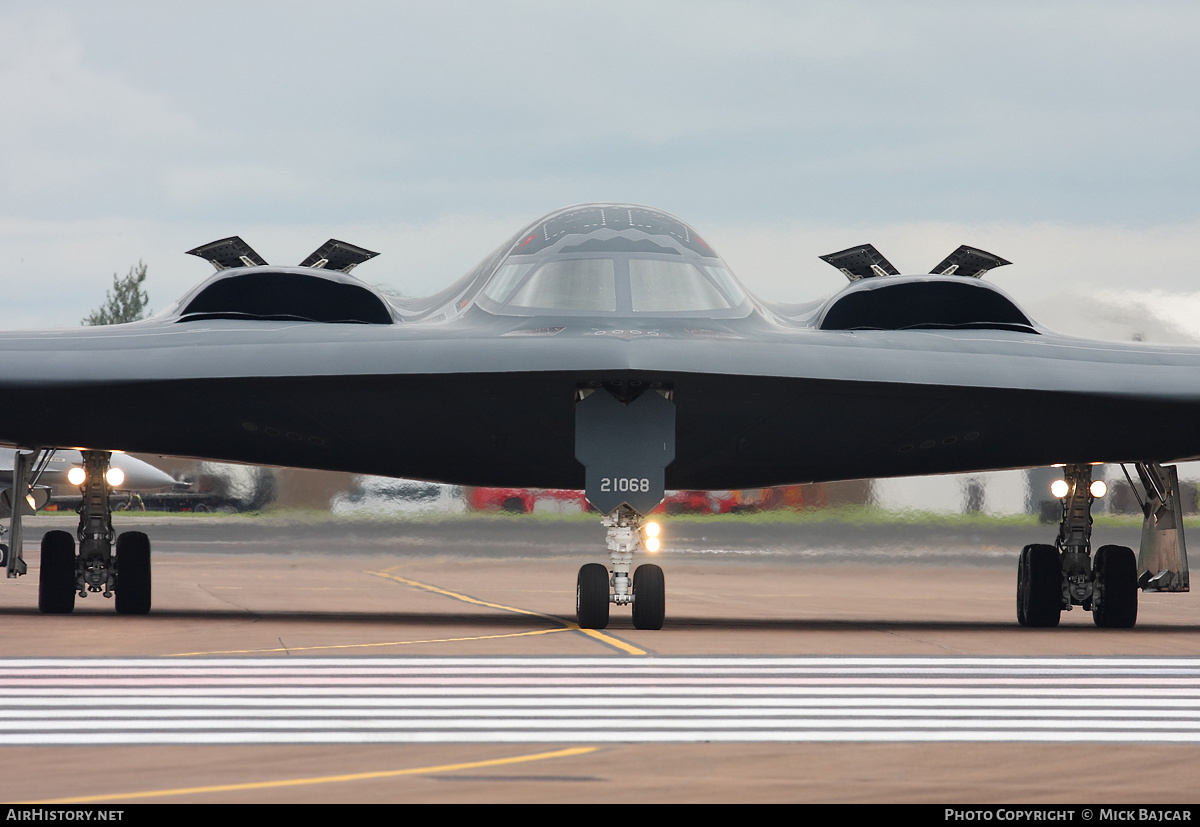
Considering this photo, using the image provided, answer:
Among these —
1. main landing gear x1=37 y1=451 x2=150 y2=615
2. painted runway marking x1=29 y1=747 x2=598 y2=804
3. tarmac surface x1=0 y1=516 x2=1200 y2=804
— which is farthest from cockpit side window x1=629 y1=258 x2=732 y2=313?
painted runway marking x1=29 y1=747 x2=598 y2=804

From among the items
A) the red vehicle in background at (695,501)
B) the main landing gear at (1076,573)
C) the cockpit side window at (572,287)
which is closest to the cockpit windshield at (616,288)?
the cockpit side window at (572,287)

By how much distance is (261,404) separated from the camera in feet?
39.8

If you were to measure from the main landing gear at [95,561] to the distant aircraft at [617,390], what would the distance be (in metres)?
0.02

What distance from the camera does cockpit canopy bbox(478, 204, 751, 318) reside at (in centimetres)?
1248

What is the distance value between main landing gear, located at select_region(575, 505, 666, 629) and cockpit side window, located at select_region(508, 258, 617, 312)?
1.92 metres

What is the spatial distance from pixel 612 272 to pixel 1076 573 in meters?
5.46

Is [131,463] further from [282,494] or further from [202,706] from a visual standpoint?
[202,706]

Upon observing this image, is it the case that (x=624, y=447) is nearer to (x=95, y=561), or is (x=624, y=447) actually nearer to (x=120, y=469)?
(x=95, y=561)

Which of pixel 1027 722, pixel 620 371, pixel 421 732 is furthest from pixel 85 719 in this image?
pixel 620 371

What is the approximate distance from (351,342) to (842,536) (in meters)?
18.8

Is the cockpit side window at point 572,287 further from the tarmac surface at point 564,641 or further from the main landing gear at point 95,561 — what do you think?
the main landing gear at point 95,561

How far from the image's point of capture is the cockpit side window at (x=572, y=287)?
40.8 feet

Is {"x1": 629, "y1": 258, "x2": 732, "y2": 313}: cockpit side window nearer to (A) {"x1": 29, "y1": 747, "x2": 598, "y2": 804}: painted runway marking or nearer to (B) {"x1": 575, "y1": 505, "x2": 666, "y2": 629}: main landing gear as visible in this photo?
(B) {"x1": 575, "y1": 505, "x2": 666, "y2": 629}: main landing gear

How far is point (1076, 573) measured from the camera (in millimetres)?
14242
